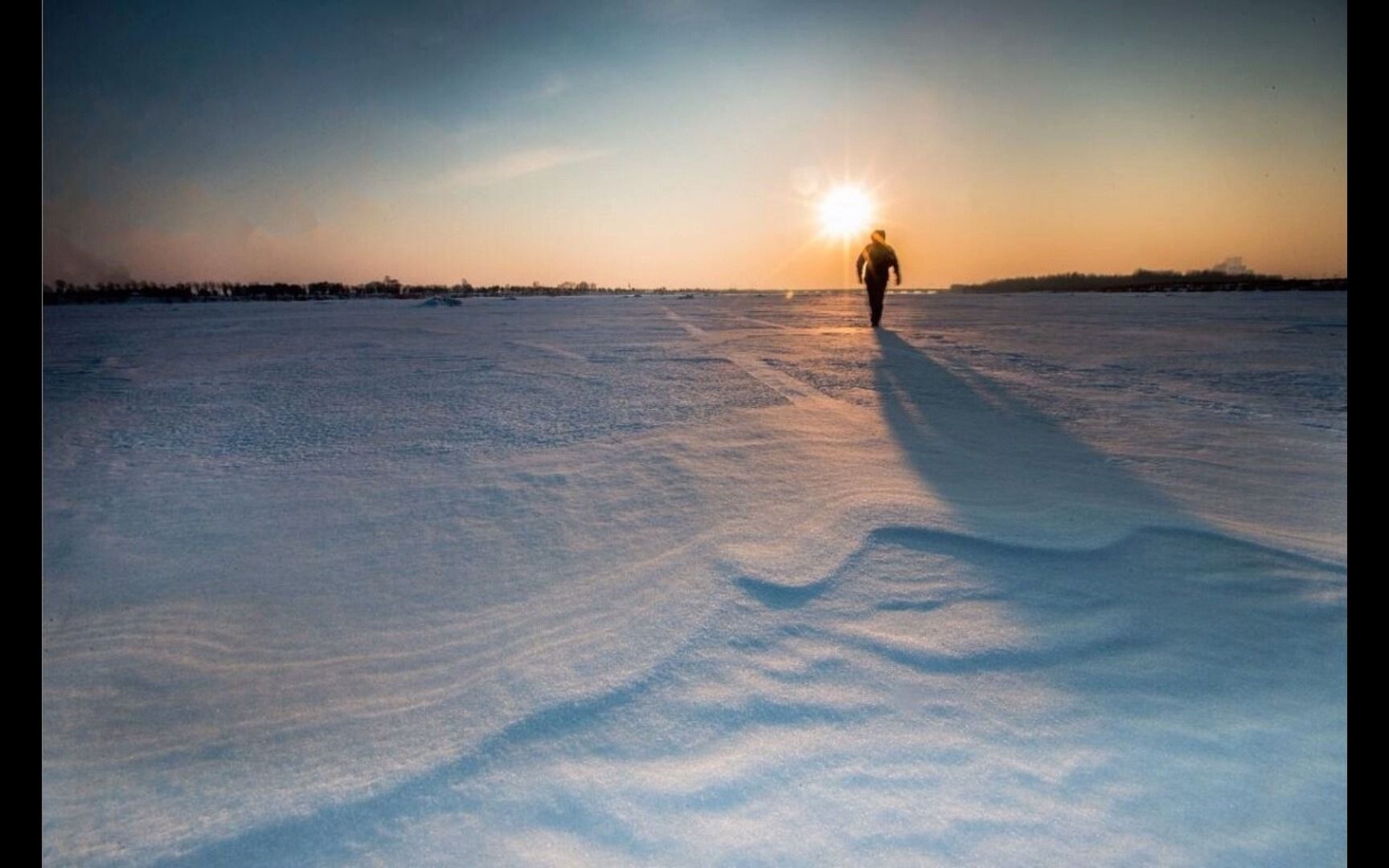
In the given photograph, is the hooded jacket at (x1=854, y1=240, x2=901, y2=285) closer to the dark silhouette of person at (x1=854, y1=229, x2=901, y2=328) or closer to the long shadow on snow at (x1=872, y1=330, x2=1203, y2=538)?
the dark silhouette of person at (x1=854, y1=229, x2=901, y2=328)

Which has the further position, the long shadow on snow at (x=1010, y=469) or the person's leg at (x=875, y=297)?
the person's leg at (x=875, y=297)

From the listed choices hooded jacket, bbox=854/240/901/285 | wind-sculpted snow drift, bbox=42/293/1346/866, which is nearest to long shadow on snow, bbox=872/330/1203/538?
wind-sculpted snow drift, bbox=42/293/1346/866

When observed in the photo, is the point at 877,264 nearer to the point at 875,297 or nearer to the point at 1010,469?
the point at 875,297

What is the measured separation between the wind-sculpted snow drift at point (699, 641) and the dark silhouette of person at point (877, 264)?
7185 millimetres

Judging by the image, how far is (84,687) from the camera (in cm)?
170

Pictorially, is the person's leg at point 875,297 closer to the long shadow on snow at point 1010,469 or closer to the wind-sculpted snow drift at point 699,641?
the long shadow on snow at point 1010,469

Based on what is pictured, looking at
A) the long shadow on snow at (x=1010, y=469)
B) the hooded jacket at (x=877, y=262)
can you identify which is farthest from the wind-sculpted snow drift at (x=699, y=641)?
the hooded jacket at (x=877, y=262)

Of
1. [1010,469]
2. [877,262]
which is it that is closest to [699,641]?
[1010,469]

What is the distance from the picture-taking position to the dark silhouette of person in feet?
35.6

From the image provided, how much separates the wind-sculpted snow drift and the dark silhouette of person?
7185 millimetres

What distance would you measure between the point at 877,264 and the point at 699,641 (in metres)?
10.4

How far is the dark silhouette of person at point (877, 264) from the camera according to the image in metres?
10.9

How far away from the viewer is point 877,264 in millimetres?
10984
